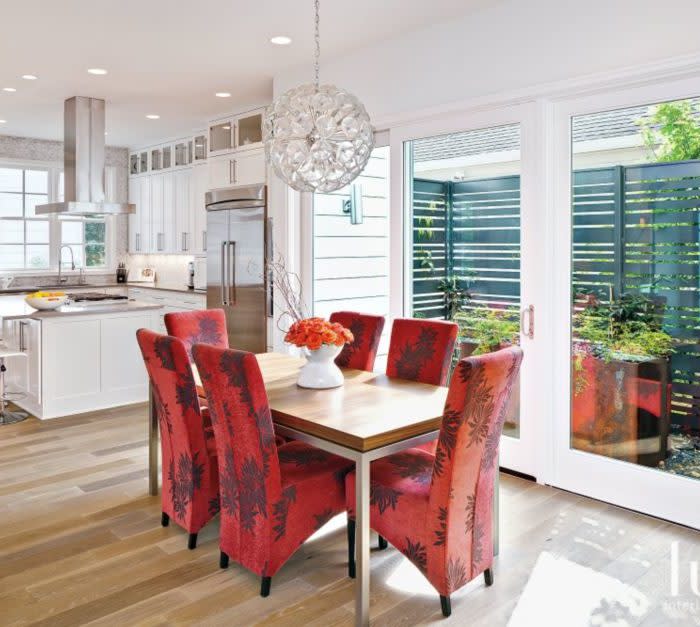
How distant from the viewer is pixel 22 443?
4449 mm

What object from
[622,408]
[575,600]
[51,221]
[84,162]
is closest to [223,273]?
[84,162]

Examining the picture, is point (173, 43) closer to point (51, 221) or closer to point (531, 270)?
point (531, 270)

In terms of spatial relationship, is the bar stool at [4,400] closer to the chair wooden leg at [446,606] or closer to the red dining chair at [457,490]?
the red dining chair at [457,490]

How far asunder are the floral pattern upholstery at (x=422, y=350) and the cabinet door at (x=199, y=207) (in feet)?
14.4

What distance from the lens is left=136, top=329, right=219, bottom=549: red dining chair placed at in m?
2.74

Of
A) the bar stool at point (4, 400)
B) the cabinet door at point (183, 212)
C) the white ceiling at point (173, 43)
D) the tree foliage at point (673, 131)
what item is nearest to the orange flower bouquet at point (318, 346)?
the tree foliage at point (673, 131)

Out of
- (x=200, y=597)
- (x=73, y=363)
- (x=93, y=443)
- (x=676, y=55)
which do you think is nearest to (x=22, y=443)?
(x=93, y=443)

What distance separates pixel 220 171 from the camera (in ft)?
20.9

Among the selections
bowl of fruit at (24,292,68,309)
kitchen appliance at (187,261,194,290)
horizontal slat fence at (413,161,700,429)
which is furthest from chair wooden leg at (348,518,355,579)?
kitchen appliance at (187,261,194,290)

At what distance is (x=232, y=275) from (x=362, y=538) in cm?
420

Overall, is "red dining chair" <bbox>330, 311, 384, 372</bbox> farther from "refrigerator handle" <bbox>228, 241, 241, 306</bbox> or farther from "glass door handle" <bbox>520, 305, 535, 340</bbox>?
"refrigerator handle" <bbox>228, 241, 241, 306</bbox>

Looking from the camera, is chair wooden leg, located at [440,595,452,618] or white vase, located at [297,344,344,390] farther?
white vase, located at [297,344,344,390]

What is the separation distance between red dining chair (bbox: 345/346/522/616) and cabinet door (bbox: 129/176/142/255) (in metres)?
6.95

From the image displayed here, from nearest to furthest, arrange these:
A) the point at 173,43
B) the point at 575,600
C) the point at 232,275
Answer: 1. the point at 575,600
2. the point at 173,43
3. the point at 232,275
